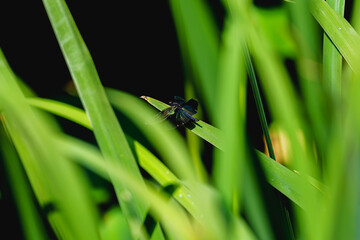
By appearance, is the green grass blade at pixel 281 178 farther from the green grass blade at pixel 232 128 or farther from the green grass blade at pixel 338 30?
the green grass blade at pixel 338 30

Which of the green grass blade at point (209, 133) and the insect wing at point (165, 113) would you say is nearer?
the green grass blade at point (209, 133)

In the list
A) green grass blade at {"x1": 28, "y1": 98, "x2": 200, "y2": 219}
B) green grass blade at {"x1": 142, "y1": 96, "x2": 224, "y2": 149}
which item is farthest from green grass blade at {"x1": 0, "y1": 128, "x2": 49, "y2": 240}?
green grass blade at {"x1": 142, "y1": 96, "x2": 224, "y2": 149}

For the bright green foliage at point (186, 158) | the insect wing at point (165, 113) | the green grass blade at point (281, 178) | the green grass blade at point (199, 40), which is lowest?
the green grass blade at point (281, 178)

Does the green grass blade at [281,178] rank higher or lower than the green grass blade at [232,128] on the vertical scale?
lower

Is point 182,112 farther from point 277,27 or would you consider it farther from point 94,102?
point 277,27

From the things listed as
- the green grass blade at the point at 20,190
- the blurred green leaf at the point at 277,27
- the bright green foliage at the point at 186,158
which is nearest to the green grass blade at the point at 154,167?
the bright green foliage at the point at 186,158

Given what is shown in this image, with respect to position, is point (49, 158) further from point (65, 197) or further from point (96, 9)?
point (96, 9)

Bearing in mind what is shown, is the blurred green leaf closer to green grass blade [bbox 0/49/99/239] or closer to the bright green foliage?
the bright green foliage
